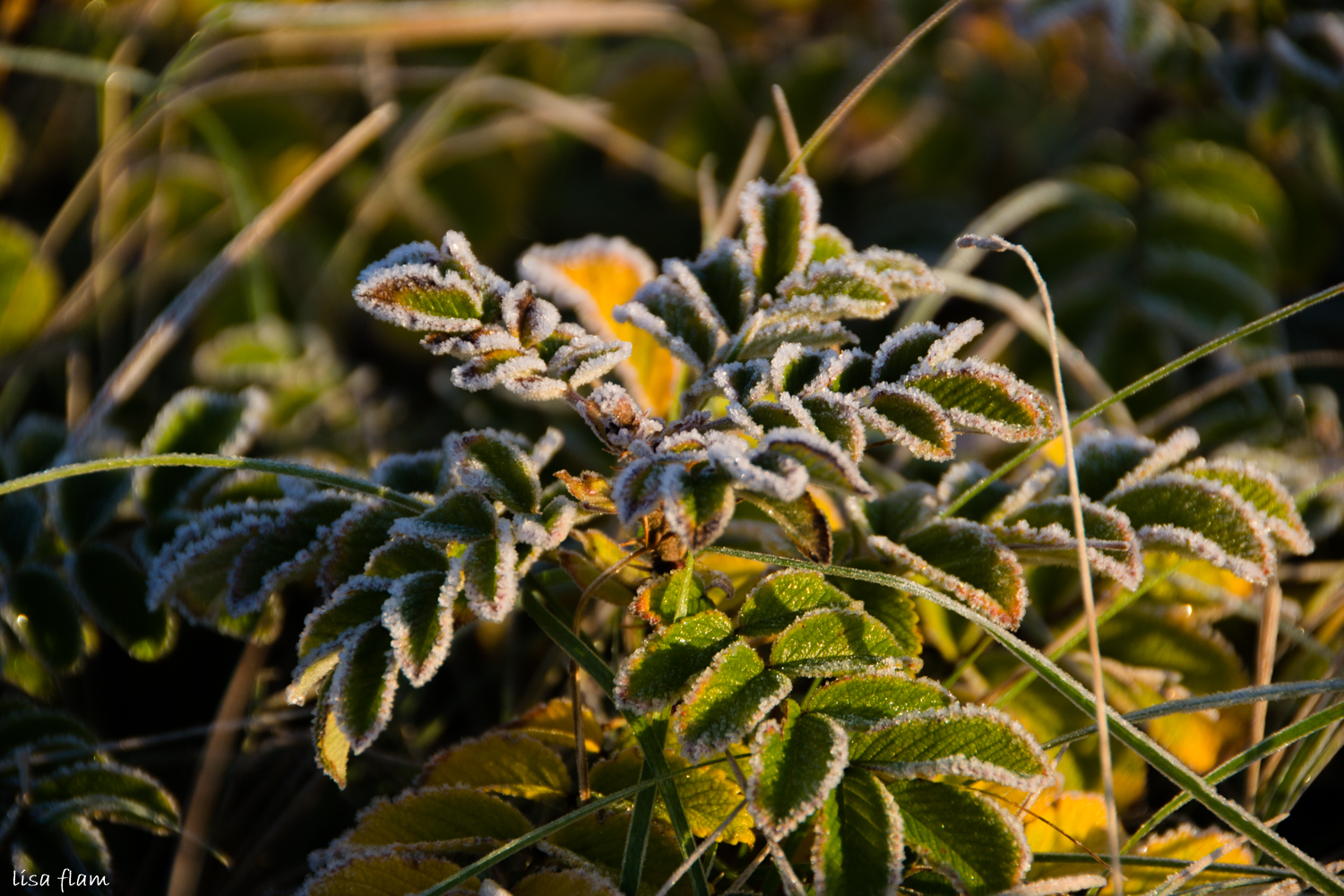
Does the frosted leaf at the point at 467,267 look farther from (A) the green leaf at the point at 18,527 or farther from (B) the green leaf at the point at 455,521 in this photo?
(A) the green leaf at the point at 18,527

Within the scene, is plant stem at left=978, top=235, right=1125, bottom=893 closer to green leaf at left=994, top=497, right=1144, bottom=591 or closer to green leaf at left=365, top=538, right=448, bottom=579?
green leaf at left=994, top=497, right=1144, bottom=591

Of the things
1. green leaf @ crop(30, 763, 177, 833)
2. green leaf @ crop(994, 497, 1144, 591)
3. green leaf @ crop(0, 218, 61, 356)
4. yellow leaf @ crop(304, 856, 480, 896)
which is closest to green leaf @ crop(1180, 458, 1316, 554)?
green leaf @ crop(994, 497, 1144, 591)

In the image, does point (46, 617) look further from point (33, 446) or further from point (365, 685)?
point (365, 685)

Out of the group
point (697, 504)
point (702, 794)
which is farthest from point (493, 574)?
point (702, 794)

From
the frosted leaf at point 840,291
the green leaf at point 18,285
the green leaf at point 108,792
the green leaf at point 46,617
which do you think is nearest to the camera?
the frosted leaf at point 840,291

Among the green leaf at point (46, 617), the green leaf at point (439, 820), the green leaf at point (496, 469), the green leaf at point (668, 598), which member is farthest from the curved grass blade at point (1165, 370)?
the green leaf at point (46, 617)

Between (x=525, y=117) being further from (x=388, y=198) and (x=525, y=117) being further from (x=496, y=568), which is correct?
(x=496, y=568)
